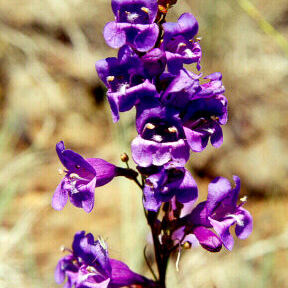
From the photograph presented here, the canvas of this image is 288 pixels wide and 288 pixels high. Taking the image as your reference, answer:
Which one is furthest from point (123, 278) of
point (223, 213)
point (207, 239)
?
point (223, 213)

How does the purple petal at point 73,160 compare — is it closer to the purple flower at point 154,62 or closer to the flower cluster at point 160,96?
the flower cluster at point 160,96

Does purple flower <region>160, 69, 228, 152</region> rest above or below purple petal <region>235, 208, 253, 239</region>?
above

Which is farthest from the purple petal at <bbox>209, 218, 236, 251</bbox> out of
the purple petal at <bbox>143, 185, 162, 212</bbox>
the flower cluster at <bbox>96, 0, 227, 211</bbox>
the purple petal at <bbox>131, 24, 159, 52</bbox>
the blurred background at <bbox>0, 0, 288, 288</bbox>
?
the blurred background at <bbox>0, 0, 288, 288</bbox>

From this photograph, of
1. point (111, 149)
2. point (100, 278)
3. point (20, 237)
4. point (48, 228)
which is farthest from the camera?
point (111, 149)

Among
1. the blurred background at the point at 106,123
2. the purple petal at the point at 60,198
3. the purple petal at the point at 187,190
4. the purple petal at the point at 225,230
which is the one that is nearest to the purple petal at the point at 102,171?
the purple petal at the point at 60,198

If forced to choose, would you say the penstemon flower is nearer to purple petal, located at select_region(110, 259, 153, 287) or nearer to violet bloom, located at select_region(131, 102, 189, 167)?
violet bloom, located at select_region(131, 102, 189, 167)

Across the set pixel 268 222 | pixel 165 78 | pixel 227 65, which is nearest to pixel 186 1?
pixel 227 65

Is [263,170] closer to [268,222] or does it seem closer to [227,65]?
[268,222]
